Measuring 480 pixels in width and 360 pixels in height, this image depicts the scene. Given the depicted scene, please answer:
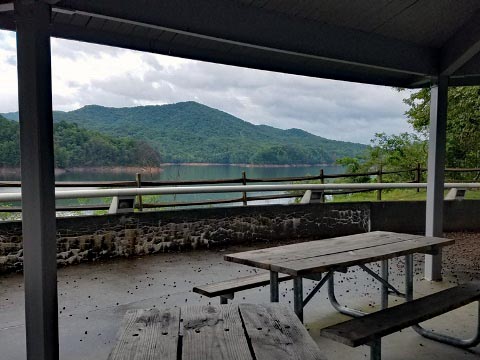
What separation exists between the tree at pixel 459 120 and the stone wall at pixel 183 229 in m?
5.44

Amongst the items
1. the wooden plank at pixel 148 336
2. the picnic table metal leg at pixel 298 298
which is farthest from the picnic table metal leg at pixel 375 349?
the wooden plank at pixel 148 336

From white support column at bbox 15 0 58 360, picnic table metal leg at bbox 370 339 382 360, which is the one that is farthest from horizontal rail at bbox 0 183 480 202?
picnic table metal leg at bbox 370 339 382 360

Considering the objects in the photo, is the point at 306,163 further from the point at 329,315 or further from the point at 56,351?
the point at 56,351

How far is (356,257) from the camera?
2807 millimetres

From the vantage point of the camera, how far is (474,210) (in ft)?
24.8

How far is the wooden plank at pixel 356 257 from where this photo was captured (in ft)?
8.19

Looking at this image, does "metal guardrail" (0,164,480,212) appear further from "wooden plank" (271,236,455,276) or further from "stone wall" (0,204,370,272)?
"wooden plank" (271,236,455,276)

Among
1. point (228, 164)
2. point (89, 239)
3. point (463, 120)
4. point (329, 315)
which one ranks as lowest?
point (329, 315)

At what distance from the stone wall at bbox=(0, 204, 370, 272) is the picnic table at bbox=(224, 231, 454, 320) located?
9.10ft

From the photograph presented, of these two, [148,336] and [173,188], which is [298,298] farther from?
[173,188]

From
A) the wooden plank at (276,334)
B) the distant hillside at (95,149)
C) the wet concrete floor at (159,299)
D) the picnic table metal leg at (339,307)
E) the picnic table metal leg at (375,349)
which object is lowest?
the wet concrete floor at (159,299)

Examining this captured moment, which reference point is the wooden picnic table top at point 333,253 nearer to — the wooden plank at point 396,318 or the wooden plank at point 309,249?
the wooden plank at point 309,249

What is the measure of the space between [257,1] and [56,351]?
2492 millimetres

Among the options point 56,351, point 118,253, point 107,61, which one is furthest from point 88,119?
point 107,61
